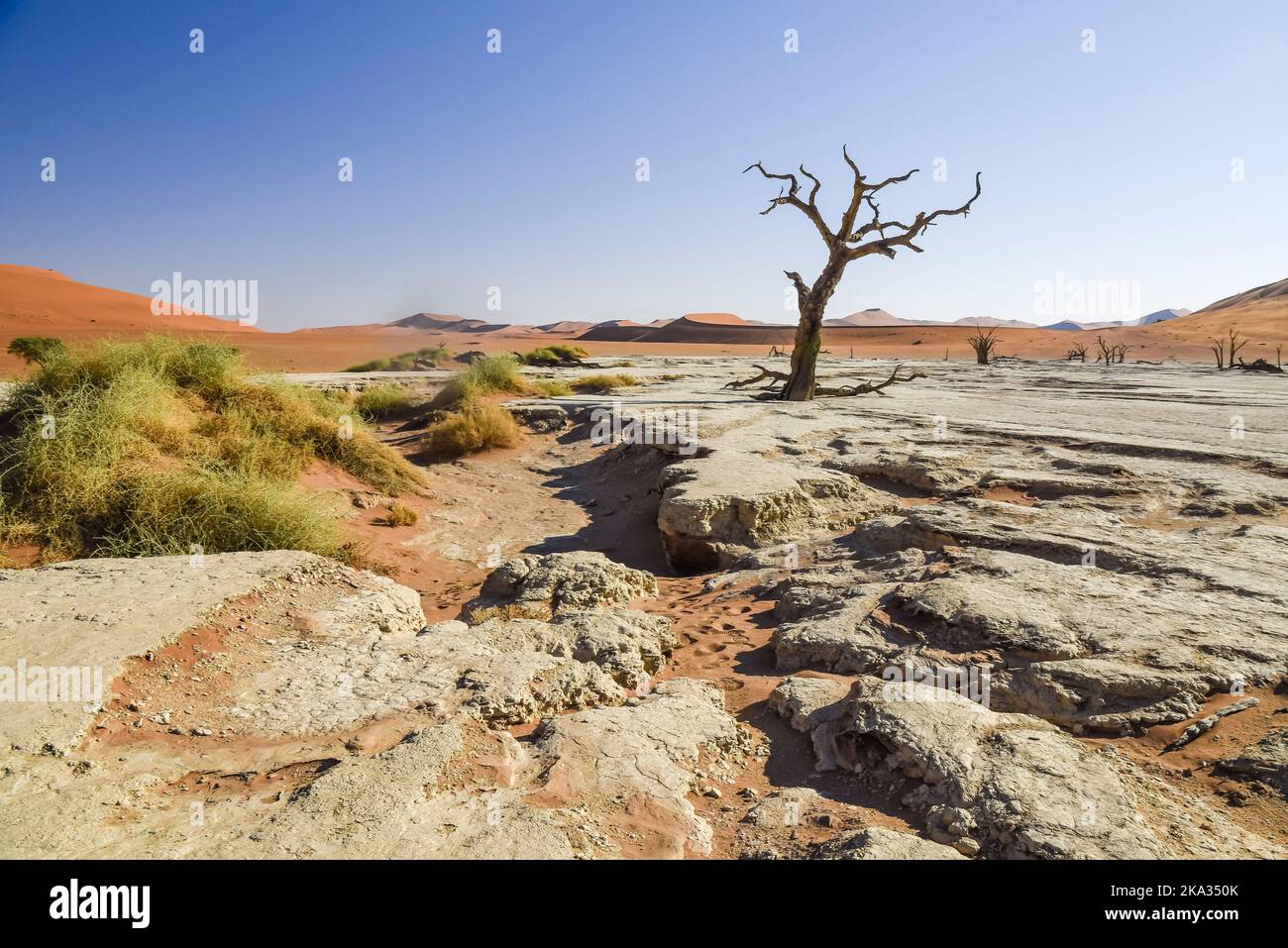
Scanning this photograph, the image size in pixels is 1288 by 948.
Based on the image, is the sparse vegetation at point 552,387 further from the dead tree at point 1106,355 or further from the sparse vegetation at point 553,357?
the dead tree at point 1106,355

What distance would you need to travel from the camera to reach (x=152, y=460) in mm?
4906

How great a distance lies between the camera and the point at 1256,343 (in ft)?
103

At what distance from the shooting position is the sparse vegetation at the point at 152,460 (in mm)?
4395

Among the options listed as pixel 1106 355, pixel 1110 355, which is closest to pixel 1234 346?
pixel 1110 355

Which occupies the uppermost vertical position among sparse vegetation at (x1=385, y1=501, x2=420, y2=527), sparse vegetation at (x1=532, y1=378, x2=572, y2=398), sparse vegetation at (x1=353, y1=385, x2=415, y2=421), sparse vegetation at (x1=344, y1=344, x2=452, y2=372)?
sparse vegetation at (x1=344, y1=344, x2=452, y2=372)

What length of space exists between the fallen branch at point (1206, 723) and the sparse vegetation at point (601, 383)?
11686mm

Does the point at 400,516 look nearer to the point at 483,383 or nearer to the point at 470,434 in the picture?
the point at 470,434

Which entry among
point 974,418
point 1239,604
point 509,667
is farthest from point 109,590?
point 974,418

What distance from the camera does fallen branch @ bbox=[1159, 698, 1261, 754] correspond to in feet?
7.77

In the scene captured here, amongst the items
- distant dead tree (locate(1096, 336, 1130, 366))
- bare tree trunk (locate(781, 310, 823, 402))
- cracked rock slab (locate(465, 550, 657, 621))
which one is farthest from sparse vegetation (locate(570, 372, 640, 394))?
distant dead tree (locate(1096, 336, 1130, 366))

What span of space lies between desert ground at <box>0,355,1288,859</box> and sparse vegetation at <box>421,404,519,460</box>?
3.84 meters

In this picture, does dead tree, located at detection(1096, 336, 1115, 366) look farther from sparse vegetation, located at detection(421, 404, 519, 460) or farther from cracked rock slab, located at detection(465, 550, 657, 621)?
cracked rock slab, located at detection(465, 550, 657, 621)

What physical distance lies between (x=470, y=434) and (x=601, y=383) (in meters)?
5.13
